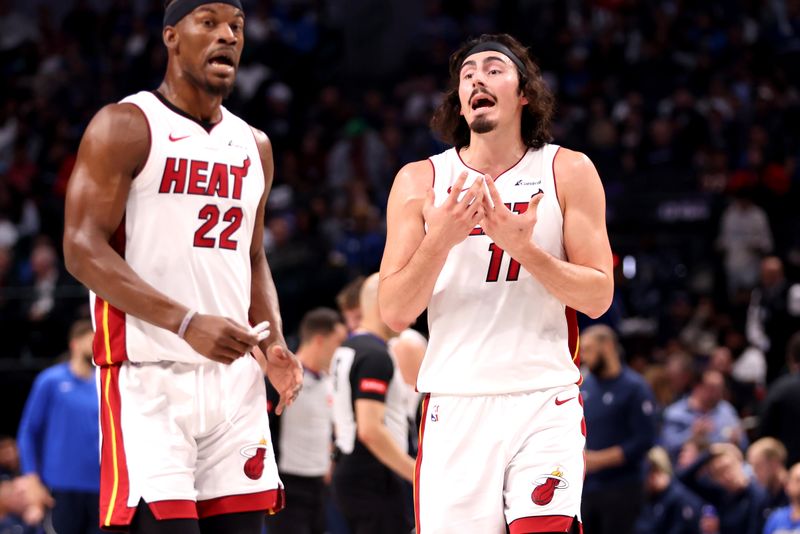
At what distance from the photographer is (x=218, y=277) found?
15.4 feet

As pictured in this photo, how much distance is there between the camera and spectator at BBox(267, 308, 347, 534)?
829 cm

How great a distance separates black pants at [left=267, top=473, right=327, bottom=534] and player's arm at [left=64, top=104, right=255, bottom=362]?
398 centimetres

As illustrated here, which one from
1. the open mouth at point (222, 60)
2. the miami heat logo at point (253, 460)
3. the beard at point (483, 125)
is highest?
the open mouth at point (222, 60)

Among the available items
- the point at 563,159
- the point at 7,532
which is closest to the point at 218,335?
the point at 563,159

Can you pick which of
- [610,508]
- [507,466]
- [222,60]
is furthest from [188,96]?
[610,508]

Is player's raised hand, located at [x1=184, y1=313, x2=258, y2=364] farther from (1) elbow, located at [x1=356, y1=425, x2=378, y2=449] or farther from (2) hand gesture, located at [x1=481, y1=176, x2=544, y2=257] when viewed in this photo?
(1) elbow, located at [x1=356, y1=425, x2=378, y2=449]

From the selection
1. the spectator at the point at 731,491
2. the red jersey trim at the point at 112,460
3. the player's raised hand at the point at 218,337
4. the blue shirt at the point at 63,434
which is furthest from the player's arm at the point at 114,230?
the spectator at the point at 731,491

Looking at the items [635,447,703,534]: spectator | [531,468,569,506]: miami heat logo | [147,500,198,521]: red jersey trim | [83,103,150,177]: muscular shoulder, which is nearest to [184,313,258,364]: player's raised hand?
[147,500,198,521]: red jersey trim

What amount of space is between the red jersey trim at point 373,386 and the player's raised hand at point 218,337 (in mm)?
3185

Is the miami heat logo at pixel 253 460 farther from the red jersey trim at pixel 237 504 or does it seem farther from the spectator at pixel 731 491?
the spectator at pixel 731 491

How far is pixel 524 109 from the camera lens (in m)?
4.99

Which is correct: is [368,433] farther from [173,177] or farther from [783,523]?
[783,523]

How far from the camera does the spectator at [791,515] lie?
9.31 m

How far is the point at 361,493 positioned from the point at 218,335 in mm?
3567
